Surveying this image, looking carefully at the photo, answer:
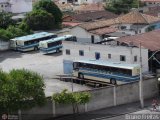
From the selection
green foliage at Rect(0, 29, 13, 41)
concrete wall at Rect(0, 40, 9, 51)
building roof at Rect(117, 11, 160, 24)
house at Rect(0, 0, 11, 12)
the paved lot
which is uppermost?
house at Rect(0, 0, 11, 12)

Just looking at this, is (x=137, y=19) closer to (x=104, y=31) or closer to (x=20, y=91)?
(x=104, y=31)

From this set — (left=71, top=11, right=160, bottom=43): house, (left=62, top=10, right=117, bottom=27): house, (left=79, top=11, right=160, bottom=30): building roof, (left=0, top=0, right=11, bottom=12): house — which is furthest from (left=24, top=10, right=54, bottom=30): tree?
(left=0, top=0, right=11, bottom=12): house

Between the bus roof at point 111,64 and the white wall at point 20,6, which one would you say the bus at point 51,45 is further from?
the white wall at point 20,6

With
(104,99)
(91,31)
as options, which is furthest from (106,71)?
(91,31)

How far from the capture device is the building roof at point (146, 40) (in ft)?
141

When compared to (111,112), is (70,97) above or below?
above

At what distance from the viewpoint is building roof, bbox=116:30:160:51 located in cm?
4291

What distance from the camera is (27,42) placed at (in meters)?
59.4

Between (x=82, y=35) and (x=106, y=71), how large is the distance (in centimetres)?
1597

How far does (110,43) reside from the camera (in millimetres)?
47250

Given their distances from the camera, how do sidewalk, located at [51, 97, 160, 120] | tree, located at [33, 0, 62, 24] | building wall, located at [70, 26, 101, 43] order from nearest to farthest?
sidewalk, located at [51, 97, 160, 120], building wall, located at [70, 26, 101, 43], tree, located at [33, 0, 62, 24]

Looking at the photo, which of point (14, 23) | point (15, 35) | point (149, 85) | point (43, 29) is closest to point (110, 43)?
point (149, 85)

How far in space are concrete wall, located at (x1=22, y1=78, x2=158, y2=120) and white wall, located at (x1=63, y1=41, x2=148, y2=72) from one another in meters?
4.37

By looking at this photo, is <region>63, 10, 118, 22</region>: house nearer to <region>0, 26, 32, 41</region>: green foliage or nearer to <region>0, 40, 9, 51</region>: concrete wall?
<region>0, 26, 32, 41</region>: green foliage
